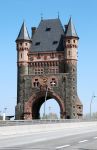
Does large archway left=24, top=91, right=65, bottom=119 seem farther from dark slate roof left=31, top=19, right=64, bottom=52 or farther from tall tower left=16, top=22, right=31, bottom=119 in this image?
dark slate roof left=31, top=19, right=64, bottom=52

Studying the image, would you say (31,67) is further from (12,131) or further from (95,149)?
(95,149)

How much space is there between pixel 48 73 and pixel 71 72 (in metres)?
6.38

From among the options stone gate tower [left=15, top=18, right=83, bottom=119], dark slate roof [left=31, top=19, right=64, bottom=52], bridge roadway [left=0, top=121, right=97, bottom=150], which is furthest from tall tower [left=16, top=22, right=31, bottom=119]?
bridge roadway [left=0, top=121, right=97, bottom=150]

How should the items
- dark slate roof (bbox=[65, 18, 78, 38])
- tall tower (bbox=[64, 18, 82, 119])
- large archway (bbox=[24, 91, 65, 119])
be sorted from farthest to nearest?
dark slate roof (bbox=[65, 18, 78, 38]), large archway (bbox=[24, 91, 65, 119]), tall tower (bbox=[64, 18, 82, 119])

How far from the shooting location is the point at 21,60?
11344 centimetres

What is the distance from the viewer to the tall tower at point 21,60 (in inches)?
4382

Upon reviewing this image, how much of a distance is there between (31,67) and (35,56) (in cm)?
290

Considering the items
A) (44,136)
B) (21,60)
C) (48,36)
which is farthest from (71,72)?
(44,136)

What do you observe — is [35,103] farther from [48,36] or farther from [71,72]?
[48,36]

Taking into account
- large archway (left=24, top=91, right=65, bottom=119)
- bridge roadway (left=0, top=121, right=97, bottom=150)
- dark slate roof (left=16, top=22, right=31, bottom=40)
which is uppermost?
dark slate roof (left=16, top=22, right=31, bottom=40)

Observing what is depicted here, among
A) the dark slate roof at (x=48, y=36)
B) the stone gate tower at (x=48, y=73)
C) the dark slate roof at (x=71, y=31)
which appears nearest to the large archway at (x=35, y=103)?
the stone gate tower at (x=48, y=73)

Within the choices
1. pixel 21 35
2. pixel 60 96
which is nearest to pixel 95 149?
pixel 60 96

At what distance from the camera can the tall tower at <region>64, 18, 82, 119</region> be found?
109m

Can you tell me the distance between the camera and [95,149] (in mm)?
22219
